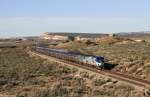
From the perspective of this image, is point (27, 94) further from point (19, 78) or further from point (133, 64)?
point (133, 64)

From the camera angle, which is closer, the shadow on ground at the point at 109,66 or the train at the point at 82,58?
the train at the point at 82,58

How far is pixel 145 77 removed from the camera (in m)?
52.9

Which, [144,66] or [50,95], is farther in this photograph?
[144,66]

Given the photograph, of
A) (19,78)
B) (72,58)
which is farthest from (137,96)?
(72,58)

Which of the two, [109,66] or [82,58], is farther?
[82,58]

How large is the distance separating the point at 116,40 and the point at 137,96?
12332cm

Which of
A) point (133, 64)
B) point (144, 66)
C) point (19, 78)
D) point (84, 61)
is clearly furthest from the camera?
point (84, 61)

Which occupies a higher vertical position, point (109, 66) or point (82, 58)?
point (82, 58)

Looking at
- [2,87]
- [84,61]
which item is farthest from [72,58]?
[2,87]

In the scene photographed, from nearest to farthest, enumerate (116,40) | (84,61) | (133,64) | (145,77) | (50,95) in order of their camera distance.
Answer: (50,95) < (145,77) < (133,64) < (84,61) < (116,40)

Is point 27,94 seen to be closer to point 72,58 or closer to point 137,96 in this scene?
point 137,96

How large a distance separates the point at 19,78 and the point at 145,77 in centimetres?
1732

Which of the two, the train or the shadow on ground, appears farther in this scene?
the shadow on ground

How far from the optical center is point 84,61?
76.0m
